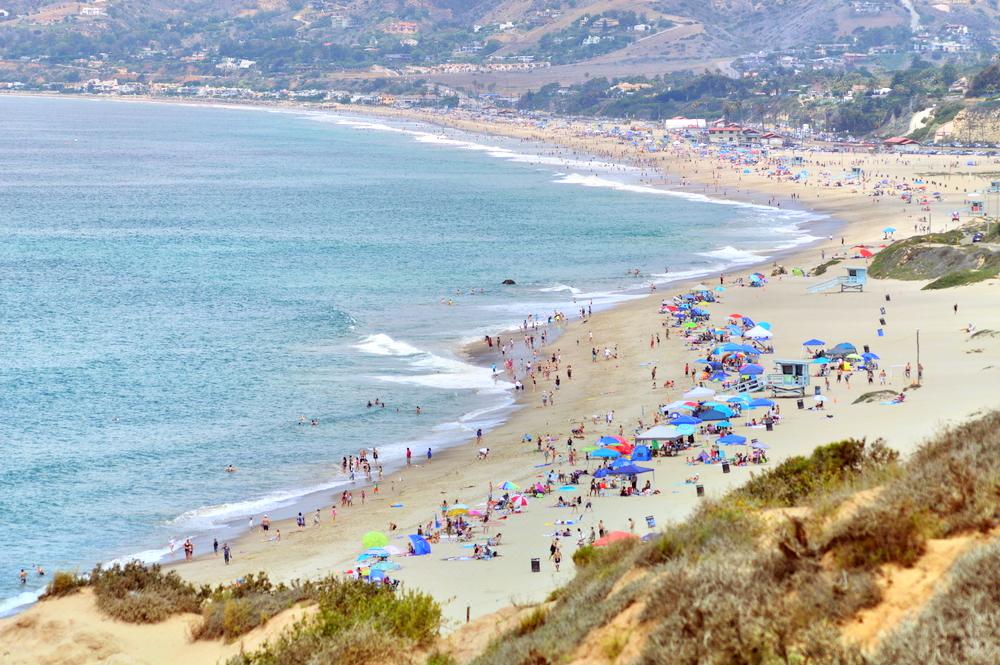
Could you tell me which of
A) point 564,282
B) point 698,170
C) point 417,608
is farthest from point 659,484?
point 698,170

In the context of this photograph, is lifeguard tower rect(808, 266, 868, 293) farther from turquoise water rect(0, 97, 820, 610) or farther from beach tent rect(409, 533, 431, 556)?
beach tent rect(409, 533, 431, 556)

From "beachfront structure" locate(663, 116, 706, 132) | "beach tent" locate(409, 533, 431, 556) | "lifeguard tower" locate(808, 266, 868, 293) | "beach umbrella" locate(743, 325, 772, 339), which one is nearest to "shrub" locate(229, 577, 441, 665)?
"beach tent" locate(409, 533, 431, 556)

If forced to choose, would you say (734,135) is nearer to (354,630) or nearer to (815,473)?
(815,473)

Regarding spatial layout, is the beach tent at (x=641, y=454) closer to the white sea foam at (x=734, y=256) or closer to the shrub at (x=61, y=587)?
the shrub at (x=61, y=587)

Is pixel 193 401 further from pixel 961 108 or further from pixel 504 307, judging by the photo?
pixel 961 108

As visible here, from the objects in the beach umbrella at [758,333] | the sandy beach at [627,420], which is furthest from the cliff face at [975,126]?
the beach umbrella at [758,333]

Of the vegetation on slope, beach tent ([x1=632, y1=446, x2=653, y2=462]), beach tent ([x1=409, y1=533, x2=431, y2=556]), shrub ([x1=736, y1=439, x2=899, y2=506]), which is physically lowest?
beach tent ([x1=409, y1=533, x2=431, y2=556])
